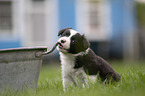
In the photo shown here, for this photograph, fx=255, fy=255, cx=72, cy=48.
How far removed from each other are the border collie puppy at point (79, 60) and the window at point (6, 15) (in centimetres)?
804

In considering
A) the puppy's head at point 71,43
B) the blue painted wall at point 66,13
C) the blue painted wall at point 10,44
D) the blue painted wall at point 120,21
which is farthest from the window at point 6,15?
the puppy's head at point 71,43

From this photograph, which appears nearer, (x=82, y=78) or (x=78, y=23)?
(x=82, y=78)

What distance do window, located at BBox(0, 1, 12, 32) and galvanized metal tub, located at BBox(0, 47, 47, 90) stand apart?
794 cm

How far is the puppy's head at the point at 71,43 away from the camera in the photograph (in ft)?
10.2

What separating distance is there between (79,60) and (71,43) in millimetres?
241

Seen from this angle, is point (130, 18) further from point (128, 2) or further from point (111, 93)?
point (111, 93)

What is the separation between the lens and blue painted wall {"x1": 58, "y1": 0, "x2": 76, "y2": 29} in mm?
10836

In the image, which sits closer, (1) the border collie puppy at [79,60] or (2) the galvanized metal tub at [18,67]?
(2) the galvanized metal tub at [18,67]

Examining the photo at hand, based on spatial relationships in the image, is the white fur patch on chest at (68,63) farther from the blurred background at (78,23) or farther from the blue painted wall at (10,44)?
the blue painted wall at (10,44)

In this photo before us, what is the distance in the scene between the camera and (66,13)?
36.0 feet

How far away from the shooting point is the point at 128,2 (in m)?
11.5

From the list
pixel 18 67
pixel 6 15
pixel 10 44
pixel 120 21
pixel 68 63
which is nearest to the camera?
pixel 18 67

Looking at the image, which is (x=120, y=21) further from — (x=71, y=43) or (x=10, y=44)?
(x=71, y=43)

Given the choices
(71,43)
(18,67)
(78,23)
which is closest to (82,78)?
(71,43)
